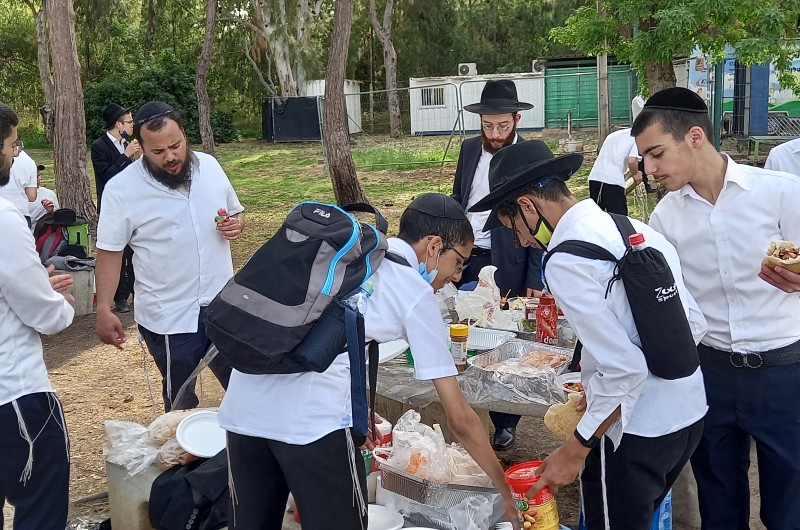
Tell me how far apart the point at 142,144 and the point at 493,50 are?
37.7 metres

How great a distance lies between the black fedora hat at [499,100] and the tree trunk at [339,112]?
21.6 ft

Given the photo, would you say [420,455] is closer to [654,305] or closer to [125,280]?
[654,305]

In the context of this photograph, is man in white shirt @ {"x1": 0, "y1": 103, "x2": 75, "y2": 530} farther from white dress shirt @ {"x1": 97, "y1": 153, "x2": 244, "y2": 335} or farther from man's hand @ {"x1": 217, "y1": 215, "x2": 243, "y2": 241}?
man's hand @ {"x1": 217, "y1": 215, "x2": 243, "y2": 241}

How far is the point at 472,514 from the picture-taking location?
313cm

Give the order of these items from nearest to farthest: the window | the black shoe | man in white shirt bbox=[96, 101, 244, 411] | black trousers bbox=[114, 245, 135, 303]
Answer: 1. man in white shirt bbox=[96, 101, 244, 411]
2. the black shoe
3. black trousers bbox=[114, 245, 135, 303]
4. the window

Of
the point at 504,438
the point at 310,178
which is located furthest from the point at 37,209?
the point at 310,178

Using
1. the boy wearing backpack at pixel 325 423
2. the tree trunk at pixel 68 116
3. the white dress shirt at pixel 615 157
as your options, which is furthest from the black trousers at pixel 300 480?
the tree trunk at pixel 68 116

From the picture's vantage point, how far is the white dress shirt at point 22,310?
279 cm

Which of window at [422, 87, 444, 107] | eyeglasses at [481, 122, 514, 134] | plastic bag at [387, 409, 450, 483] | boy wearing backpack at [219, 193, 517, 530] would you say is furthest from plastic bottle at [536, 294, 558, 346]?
window at [422, 87, 444, 107]

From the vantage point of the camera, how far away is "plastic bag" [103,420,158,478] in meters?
3.78

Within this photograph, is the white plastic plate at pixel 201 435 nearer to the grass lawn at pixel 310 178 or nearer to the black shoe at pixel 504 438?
the black shoe at pixel 504 438

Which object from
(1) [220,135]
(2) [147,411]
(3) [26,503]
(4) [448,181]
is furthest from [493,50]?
(3) [26,503]

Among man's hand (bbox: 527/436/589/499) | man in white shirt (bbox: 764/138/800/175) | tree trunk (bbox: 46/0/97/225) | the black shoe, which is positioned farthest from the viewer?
tree trunk (bbox: 46/0/97/225)

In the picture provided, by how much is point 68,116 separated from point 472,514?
8651 mm
